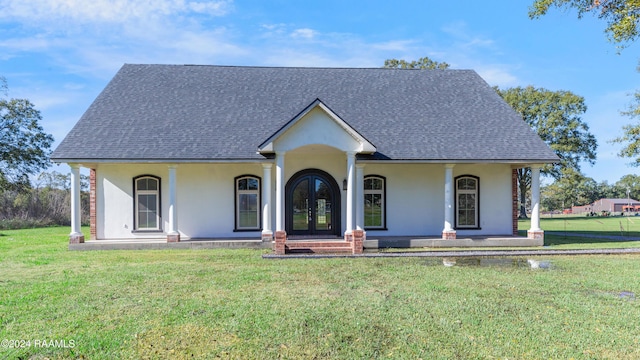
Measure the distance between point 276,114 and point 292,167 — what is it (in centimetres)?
234

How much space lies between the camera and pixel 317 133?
13.3 m

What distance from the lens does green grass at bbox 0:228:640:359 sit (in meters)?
5.16

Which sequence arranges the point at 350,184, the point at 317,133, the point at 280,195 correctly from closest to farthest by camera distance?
the point at 280,195
the point at 317,133
the point at 350,184

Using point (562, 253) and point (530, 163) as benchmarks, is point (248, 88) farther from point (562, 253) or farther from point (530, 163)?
point (562, 253)

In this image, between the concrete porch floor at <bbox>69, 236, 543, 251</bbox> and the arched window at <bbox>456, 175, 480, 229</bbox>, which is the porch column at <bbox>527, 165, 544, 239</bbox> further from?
the arched window at <bbox>456, 175, 480, 229</bbox>

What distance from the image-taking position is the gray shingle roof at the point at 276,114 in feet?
48.4

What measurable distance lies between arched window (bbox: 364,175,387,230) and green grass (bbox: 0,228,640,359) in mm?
5260

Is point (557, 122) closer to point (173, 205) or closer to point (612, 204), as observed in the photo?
point (173, 205)

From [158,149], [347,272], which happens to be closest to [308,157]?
[158,149]

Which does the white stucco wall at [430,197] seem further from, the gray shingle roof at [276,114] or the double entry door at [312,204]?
the double entry door at [312,204]

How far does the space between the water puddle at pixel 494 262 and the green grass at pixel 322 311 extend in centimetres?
37

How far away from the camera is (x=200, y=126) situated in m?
15.8

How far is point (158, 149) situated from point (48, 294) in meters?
7.55

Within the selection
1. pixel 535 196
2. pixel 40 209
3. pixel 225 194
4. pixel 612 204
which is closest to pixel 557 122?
pixel 535 196
